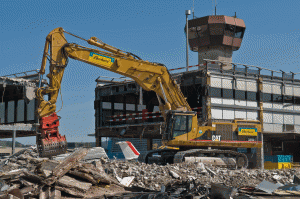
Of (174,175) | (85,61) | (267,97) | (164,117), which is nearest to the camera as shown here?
(174,175)

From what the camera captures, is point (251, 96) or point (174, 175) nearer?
point (174, 175)

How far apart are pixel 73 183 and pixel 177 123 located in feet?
31.0

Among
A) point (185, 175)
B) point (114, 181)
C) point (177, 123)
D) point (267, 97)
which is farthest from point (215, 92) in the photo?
point (114, 181)

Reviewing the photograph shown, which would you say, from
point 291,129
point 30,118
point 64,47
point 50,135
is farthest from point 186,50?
point 50,135

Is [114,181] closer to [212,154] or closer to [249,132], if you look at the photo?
[212,154]

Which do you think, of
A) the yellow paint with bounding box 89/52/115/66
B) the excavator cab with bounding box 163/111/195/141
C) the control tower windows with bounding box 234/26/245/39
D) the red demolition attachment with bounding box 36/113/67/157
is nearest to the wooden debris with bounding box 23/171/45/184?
the red demolition attachment with bounding box 36/113/67/157

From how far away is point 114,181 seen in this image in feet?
45.7

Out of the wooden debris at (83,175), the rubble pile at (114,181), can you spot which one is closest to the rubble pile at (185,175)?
the rubble pile at (114,181)

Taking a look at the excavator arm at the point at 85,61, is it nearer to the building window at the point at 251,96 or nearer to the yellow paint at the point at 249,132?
the yellow paint at the point at 249,132

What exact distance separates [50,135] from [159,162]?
25.6 ft

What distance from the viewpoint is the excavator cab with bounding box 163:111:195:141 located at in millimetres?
20422

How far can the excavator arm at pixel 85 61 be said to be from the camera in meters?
16.2

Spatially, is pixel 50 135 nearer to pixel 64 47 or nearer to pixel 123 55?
pixel 64 47

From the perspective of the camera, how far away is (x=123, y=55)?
20125 mm
